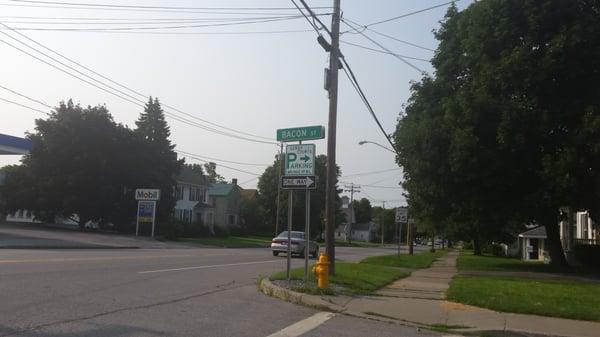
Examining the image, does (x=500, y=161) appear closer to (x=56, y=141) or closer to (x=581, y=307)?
(x=581, y=307)

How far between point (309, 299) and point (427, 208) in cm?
1771

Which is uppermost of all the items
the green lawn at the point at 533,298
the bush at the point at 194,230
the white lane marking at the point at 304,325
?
the bush at the point at 194,230

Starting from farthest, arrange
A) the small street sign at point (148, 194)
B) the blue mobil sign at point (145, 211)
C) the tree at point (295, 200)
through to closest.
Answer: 1. the tree at point (295, 200)
2. the blue mobil sign at point (145, 211)
3. the small street sign at point (148, 194)

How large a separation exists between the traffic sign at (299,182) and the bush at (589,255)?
73.9 feet

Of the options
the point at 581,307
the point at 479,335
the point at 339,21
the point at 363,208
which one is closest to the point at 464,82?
the point at 339,21

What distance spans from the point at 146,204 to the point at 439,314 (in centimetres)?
3715

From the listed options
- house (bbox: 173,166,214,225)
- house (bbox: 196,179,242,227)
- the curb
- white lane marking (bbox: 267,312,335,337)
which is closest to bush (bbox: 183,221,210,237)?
house (bbox: 173,166,214,225)

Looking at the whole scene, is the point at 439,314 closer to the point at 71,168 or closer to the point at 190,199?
the point at 71,168

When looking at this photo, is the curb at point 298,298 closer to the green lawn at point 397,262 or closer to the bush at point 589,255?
the green lawn at point 397,262

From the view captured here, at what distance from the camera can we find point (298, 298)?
39.0ft

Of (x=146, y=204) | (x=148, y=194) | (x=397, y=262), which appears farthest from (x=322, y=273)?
(x=146, y=204)

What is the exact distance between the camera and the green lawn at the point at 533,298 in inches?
438

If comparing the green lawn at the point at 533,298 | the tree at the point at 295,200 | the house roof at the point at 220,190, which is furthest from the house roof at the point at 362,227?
the green lawn at the point at 533,298

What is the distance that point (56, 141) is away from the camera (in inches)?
1817
